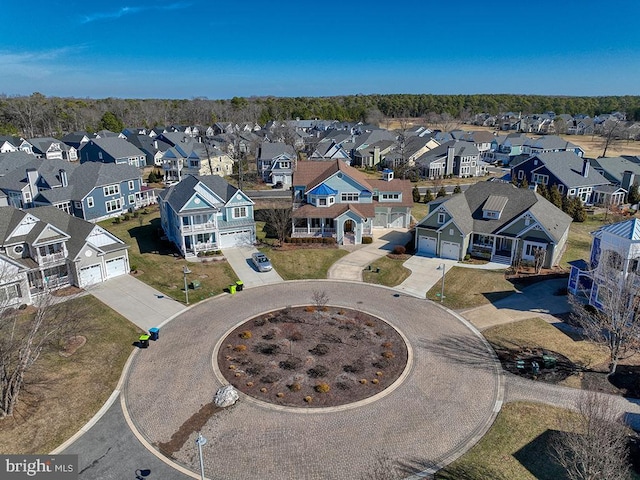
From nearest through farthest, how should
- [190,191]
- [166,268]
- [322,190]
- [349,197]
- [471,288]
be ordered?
[471,288]
[166,268]
[190,191]
[322,190]
[349,197]

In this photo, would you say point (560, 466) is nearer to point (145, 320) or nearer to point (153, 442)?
point (153, 442)

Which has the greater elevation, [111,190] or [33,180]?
[33,180]

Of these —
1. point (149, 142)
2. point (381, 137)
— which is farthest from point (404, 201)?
point (149, 142)

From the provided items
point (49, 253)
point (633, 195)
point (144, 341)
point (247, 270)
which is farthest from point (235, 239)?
point (633, 195)

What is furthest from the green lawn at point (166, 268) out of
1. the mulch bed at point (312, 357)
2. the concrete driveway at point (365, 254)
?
the concrete driveway at point (365, 254)

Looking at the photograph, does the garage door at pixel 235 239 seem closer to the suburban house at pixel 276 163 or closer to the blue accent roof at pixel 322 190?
the blue accent roof at pixel 322 190

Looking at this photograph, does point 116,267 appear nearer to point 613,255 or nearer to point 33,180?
point 33,180
